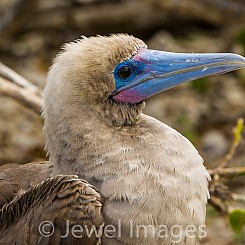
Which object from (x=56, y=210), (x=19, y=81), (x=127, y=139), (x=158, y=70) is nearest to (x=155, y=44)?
(x=19, y=81)

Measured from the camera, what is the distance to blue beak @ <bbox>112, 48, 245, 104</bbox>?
4.02 meters

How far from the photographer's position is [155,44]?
8500 millimetres

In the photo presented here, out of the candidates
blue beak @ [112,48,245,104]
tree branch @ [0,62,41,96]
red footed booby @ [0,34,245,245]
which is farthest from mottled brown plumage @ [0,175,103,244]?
tree branch @ [0,62,41,96]

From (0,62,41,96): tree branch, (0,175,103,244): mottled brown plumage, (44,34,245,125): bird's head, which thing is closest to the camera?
(0,175,103,244): mottled brown plumage

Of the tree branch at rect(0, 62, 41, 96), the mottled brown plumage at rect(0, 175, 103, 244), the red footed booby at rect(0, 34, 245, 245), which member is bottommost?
the mottled brown plumage at rect(0, 175, 103, 244)

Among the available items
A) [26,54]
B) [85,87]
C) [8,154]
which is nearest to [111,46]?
[85,87]

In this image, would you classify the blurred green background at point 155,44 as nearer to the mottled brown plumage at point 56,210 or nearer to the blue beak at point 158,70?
the blue beak at point 158,70

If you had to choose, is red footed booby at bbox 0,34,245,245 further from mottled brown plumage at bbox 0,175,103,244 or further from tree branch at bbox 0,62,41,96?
tree branch at bbox 0,62,41,96

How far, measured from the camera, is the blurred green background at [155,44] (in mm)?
7559

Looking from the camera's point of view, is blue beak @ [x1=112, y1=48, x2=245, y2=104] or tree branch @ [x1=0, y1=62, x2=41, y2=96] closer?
blue beak @ [x1=112, y1=48, x2=245, y2=104]

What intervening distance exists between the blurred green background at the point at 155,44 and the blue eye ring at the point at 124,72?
3.14 meters

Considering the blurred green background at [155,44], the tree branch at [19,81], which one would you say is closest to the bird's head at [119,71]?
the tree branch at [19,81]

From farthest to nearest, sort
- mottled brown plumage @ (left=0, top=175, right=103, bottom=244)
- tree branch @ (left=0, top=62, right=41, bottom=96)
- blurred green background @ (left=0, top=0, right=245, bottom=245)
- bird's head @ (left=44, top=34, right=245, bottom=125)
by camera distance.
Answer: blurred green background @ (left=0, top=0, right=245, bottom=245) < tree branch @ (left=0, top=62, right=41, bottom=96) < bird's head @ (left=44, top=34, right=245, bottom=125) < mottled brown plumage @ (left=0, top=175, right=103, bottom=244)

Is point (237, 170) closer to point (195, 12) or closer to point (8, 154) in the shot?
point (8, 154)
